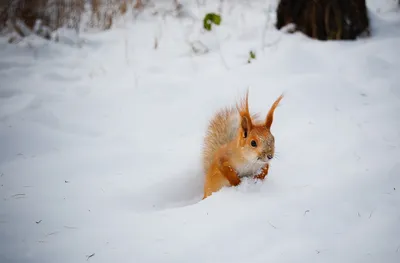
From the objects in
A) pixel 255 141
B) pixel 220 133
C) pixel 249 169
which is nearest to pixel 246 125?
pixel 255 141

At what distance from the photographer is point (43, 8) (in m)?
4.73

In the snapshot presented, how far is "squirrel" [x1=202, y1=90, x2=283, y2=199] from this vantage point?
168 centimetres

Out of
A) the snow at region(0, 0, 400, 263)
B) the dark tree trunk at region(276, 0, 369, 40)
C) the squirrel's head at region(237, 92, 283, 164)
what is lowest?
the snow at region(0, 0, 400, 263)

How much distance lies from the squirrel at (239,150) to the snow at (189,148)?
0.29 ft

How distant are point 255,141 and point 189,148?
91 cm

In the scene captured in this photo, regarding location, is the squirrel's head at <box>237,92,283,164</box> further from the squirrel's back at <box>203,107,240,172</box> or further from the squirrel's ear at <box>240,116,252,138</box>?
the squirrel's back at <box>203,107,240,172</box>

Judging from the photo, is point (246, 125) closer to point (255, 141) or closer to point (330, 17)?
point (255, 141)

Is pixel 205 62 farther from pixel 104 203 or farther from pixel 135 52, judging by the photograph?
pixel 104 203

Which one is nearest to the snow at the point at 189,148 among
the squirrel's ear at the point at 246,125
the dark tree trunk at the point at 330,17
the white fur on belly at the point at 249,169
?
the white fur on belly at the point at 249,169

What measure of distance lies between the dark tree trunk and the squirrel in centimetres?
211

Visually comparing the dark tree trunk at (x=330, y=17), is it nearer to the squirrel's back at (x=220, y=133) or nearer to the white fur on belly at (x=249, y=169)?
the squirrel's back at (x=220, y=133)

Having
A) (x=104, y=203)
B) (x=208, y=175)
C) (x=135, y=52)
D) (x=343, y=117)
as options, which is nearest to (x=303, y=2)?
(x=343, y=117)

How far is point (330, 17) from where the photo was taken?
3.58 meters

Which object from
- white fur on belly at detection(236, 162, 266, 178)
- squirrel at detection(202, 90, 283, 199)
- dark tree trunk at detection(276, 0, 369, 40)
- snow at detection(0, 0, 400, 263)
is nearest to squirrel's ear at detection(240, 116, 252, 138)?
squirrel at detection(202, 90, 283, 199)
